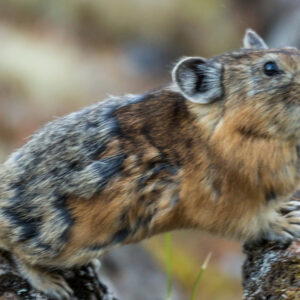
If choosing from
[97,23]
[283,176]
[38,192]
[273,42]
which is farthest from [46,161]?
[97,23]

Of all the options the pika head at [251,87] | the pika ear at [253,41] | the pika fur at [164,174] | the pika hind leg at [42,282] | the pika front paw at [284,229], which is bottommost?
the pika hind leg at [42,282]

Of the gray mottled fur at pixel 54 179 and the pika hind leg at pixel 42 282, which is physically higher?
the gray mottled fur at pixel 54 179

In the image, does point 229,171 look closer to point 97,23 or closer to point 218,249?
point 218,249

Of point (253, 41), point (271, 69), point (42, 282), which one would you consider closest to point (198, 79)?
point (271, 69)

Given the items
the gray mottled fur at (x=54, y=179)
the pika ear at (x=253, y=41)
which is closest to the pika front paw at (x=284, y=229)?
the gray mottled fur at (x=54, y=179)

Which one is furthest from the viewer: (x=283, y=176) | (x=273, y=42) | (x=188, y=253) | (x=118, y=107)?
(x=273, y=42)

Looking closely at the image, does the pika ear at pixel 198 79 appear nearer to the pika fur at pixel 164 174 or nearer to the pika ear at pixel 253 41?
the pika fur at pixel 164 174
